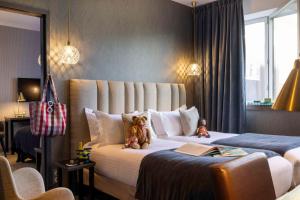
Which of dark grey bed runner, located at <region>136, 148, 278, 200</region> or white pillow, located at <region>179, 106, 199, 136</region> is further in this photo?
white pillow, located at <region>179, 106, 199, 136</region>

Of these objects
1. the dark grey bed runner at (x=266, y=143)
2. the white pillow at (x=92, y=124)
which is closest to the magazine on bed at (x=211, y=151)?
the dark grey bed runner at (x=266, y=143)

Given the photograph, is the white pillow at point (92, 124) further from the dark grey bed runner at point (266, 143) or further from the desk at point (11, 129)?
the desk at point (11, 129)

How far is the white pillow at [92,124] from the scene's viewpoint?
2.97 metres

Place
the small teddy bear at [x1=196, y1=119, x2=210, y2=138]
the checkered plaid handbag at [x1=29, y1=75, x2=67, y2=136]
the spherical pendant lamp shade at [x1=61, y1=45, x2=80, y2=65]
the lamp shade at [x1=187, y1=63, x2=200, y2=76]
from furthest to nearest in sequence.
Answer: the lamp shade at [x1=187, y1=63, x2=200, y2=76] < the small teddy bear at [x1=196, y1=119, x2=210, y2=138] < the spherical pendant lamp shade at [x1=61, y1=45, x2=80, y2=65] < the checkered plaid handbag at [x1=29, y1=75, x2=67, y2=136]

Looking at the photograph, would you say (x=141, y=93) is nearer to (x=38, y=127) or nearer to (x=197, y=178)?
(x=38, y=127)

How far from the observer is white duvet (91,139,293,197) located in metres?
2.08

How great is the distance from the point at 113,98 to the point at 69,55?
747 millimetres

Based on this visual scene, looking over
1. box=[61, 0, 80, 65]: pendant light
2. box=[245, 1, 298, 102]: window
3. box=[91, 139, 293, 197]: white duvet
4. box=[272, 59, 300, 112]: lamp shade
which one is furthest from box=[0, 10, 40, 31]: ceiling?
box=[272, 59, 300, 112]: lamp shade

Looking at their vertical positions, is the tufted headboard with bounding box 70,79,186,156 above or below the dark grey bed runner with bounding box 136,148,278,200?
above

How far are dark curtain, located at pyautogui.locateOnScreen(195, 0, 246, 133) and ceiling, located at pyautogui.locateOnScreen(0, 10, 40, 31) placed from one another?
292 cm

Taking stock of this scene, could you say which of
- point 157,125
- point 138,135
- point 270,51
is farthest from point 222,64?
point 138,135

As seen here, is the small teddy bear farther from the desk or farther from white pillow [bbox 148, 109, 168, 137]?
the desk

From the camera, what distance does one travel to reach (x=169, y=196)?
6.41 feet

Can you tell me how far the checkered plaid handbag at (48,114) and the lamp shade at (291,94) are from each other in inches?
83.6
